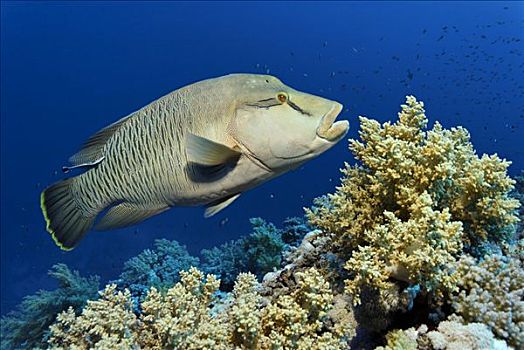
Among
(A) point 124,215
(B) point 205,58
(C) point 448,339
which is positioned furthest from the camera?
(B) point 205,58

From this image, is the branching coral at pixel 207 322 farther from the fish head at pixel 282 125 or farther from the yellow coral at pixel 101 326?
the fish head at pixel 282 125

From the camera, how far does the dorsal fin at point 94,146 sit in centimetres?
317

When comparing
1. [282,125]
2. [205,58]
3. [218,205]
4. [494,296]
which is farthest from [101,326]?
[205,58]

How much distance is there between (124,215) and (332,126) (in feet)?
5.66

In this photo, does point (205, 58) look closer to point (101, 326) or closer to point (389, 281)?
point (101, 326)

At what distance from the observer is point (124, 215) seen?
3.20 metres

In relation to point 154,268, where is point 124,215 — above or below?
below

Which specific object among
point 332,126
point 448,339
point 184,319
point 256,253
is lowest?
point 448,339

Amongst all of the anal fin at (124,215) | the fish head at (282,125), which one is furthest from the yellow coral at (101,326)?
the fish head at (282,125)

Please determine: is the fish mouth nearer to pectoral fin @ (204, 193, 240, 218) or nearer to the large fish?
the large fish

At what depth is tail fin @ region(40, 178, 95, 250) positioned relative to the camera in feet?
10.8

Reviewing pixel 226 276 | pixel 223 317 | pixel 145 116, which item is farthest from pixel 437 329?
pixel 226 276

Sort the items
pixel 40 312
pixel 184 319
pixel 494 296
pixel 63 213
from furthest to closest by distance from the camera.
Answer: pixel 40 312 → pixel 63 213 → pixel 184 319 → pixel 494 296

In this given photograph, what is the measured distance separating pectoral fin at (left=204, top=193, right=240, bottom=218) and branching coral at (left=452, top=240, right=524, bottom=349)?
4.91 ft
